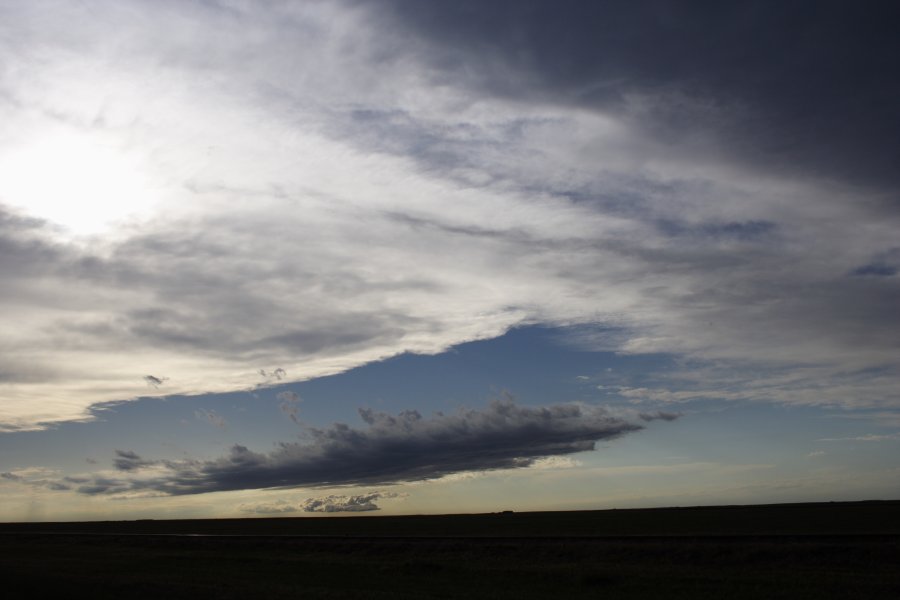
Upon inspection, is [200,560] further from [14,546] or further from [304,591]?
[14,546]

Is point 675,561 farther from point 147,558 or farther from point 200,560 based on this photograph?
point 147,558

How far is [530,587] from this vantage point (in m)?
36.8

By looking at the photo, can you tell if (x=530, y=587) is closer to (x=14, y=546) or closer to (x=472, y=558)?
(x=472, y=558)

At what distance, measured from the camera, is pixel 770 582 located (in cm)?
3350

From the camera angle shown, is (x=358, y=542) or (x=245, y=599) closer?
(x=245, y=599)

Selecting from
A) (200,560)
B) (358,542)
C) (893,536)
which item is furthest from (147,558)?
(893,536)

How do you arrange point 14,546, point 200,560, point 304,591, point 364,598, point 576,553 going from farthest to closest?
point 14,546, point 200,560, point 576,553, point 304,591, point 364,598

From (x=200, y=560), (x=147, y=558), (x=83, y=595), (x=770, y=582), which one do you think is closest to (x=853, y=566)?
(x=770, y=582)

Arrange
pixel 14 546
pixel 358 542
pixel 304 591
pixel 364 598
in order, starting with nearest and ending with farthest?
pixel 364 598
pixel 304 591
pixel 358 542
pixel 14 546

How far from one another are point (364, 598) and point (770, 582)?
18.5 m

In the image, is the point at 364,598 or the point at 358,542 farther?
the point at 358,542

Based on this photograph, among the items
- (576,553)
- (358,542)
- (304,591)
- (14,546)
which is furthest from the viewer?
(14,546)

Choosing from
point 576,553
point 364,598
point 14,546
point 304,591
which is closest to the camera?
point 364,598

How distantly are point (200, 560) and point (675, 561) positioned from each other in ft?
124
